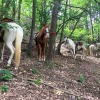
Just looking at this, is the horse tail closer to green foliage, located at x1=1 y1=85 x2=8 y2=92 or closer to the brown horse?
green foliage, located at x1=1 y1=85 x2=8 y2=92

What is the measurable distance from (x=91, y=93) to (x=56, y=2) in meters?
3.74

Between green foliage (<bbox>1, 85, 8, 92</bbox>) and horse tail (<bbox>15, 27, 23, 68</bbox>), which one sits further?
horse tail (<bbox>15, 27, 23, 68</bbox>)

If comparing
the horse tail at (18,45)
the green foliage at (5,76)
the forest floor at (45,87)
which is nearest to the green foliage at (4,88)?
the forest floor at (45,87)

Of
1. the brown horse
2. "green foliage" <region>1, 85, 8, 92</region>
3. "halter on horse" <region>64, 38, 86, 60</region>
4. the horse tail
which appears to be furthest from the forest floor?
"halter on horse" <region>64, 38, 86, 60</region>

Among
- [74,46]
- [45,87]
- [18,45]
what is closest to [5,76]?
[45,87]

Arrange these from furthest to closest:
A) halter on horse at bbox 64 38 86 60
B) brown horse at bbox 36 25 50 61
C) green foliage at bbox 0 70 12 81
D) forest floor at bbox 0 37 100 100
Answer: halter on horse at bbox 64 38 86 60 < brown horse at bbox 36 25 50 61 < green foliage at bbox 0 70 12 81 < forest floor at bbox 0 37 100 100

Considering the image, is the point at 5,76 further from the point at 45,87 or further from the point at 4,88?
the point at 45,87

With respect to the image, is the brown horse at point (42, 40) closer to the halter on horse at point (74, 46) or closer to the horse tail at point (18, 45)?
the horse tail at point (18, 45)

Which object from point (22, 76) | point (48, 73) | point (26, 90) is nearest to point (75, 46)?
point (48, 73)

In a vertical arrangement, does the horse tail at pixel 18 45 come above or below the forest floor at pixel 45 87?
above

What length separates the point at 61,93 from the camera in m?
5.96

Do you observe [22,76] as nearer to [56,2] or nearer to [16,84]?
[16,84]

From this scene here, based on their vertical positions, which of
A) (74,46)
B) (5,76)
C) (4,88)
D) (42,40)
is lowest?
(4,88)

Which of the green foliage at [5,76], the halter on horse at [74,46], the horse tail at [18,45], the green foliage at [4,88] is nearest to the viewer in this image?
the green foliage at [4,88]
